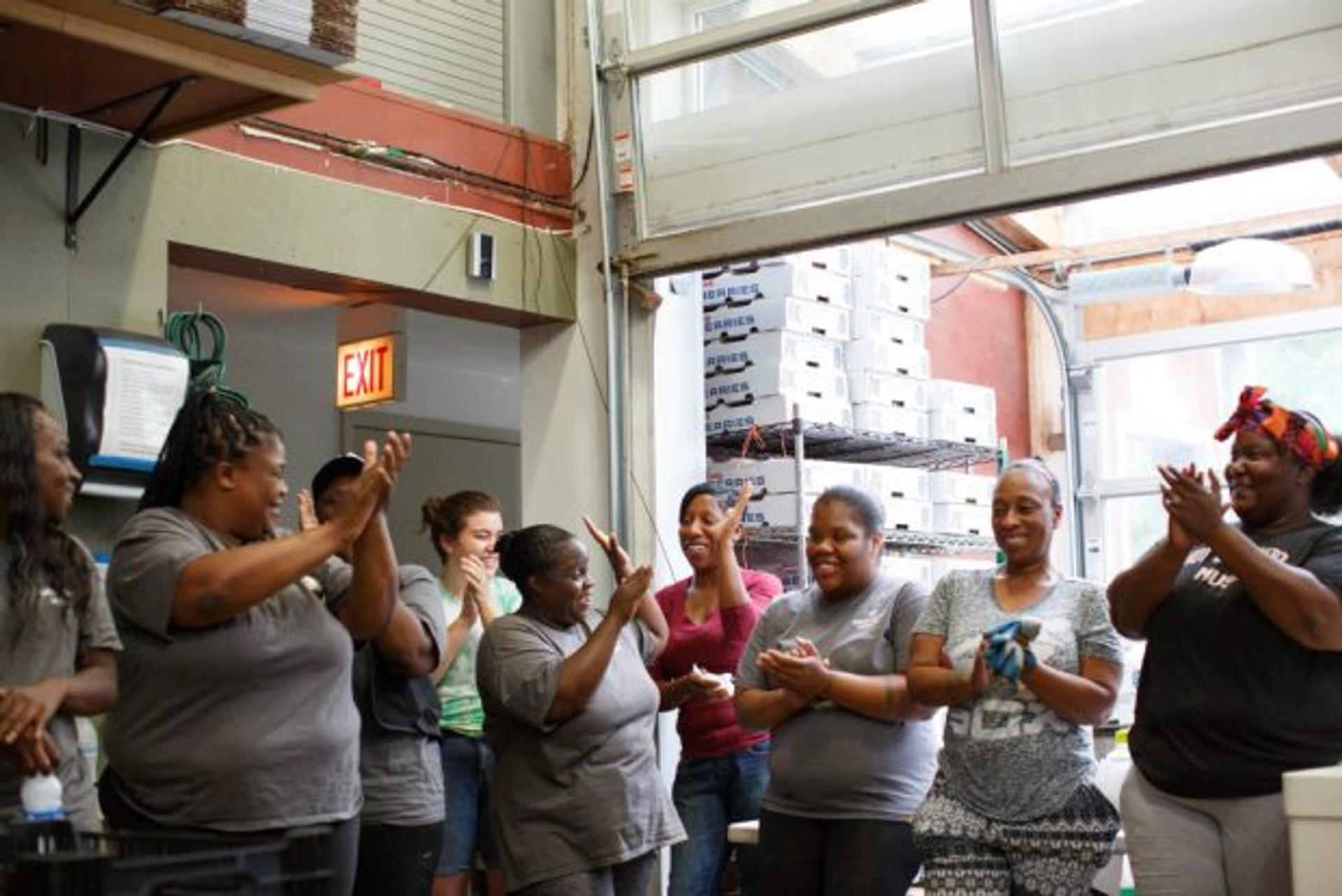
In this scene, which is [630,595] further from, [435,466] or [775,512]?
[435,466]

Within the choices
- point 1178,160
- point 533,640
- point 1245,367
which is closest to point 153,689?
point 533,640

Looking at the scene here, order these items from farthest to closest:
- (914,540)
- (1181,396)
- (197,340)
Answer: (1181,396) → (914,540) → (197,340)

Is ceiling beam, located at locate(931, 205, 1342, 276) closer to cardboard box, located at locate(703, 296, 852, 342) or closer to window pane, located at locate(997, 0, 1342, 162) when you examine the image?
cardboard box, located at locate(703, 296, 852, 342)

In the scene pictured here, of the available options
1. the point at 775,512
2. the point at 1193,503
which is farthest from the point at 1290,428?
the point at 775,512

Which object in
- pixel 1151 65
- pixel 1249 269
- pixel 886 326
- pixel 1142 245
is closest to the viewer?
pixel 1151 65

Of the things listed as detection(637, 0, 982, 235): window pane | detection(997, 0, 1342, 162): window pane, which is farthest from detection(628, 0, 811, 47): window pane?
detection(997, 0, 1342, 162): window pane

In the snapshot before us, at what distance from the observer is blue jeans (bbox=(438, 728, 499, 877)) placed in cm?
509

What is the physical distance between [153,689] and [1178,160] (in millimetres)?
3538

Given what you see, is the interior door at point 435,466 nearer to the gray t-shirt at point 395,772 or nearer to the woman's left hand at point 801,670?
the gray t-shirt at point 395,772

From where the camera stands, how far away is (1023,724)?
12.6 ft

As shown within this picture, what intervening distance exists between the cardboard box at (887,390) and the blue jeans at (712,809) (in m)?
2.45

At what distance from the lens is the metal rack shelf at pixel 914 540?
Result: 697 cm

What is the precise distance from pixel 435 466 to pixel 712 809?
15.1 ft

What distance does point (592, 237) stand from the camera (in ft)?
21.9
